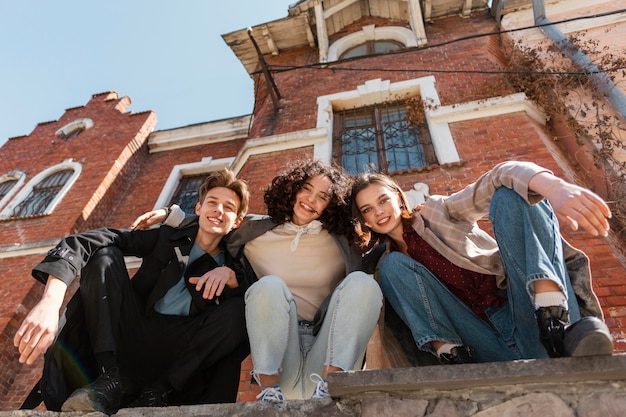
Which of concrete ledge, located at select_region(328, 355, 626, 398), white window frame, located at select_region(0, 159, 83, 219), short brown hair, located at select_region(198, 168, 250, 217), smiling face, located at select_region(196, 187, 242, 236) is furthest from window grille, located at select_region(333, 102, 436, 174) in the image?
white window frame, located at select_region(0, 159, 83, 219)

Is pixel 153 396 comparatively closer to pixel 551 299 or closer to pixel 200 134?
pixel 551 299

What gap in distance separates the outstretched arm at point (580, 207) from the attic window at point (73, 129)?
10.4 meters

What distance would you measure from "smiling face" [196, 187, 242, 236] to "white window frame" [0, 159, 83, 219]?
5.99m

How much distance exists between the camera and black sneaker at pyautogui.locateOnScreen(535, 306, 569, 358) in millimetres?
1525

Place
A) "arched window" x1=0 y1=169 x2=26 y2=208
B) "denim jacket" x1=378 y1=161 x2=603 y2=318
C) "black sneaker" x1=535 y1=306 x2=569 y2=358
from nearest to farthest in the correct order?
"black sneaker" x1=535 y1=306 x2=569 y2=358
"denim jacket" x1=378 y1=161 x2=603 y2=318
"arched window" x1=0 y1=169 x2=26 y2=208

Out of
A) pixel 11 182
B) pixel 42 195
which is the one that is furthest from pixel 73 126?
pixel 42 195

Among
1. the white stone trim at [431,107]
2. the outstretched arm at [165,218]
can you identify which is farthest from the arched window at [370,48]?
the outstretched arm at [165,218]

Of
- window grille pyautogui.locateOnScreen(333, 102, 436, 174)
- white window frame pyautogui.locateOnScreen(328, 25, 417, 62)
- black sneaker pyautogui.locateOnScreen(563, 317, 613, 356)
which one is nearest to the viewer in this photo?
black sneaker pyautogui.locateOnScreen(563, 317, 613, 356)

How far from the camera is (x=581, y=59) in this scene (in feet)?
18.3

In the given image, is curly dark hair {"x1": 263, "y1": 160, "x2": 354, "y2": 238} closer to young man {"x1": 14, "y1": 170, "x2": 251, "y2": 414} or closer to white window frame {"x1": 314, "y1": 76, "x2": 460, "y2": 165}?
young man {"x1": 14, "y1": 170, "x2": 251, "y2": 414}

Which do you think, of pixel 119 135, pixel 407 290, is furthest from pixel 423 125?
pixel 119 135

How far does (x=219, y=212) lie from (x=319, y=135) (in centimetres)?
347

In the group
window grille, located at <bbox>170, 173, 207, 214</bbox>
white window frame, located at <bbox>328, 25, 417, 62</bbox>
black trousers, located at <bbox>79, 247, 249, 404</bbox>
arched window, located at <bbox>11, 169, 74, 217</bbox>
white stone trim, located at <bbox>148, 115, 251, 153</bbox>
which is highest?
white window frame, located at <bbox>328, 25, 417, 62</bbox>

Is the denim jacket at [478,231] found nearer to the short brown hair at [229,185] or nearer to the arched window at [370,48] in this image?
the short brown hair at [229,185]
